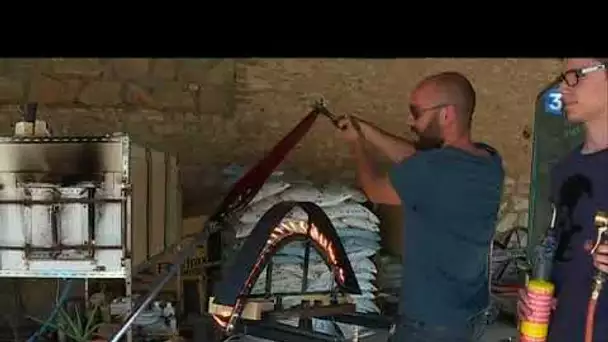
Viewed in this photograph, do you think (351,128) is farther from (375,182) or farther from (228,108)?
(228,108)

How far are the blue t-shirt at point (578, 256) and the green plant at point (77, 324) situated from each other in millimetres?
2334

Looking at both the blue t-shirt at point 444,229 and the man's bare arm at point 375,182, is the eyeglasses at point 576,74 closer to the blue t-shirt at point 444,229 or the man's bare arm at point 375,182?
the blue t-shirt at point 444,229

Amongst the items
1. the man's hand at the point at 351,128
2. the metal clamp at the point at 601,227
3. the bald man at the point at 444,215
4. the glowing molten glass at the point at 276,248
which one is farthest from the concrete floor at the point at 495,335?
the metal clamp at the point at 601,227

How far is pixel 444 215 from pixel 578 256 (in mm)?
533

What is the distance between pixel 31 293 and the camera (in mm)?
4246

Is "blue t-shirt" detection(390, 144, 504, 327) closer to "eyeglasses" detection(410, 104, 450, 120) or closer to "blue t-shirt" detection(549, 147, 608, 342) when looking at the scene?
"eyeglasses" detection(410, 104, 450, 120)

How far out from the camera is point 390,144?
2400mm

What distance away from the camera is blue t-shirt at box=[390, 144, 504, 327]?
2.18 metres

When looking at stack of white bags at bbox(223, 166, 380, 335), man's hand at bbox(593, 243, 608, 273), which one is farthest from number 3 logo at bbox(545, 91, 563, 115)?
man's hand at bbox(593, 243, 608, 273)

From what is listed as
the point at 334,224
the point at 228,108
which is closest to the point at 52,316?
the point at 334,224
